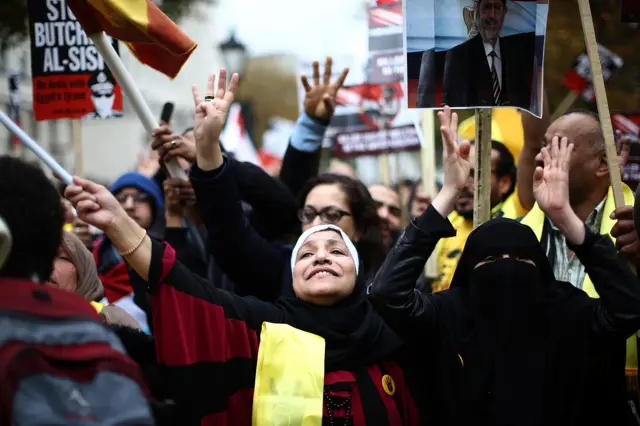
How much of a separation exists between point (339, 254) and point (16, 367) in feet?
6.38

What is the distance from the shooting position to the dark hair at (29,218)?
8.86ft

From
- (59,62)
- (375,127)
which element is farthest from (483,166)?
(375,127)

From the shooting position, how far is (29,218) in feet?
8.94

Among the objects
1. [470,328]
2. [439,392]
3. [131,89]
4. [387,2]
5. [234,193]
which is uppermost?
[387,2]

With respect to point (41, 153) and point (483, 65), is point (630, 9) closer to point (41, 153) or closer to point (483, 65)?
point (483, 65)

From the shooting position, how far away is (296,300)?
4.16 metres

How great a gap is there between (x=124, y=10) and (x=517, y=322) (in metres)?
2.12

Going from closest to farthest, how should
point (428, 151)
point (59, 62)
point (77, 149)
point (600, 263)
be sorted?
point (600, 263)
point (59, 62)
point (77, 149)
point (428, 151)

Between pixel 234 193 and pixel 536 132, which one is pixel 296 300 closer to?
pixel 234 193

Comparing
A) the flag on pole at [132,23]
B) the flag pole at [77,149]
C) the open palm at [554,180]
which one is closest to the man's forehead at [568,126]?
the open palm at [554,180]

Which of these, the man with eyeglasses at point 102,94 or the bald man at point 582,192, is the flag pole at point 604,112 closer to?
the bald man at point 582,192

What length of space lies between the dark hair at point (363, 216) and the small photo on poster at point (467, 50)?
1008mm

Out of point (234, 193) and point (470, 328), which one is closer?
point (470, 328)

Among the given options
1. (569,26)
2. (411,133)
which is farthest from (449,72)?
(569,26)
